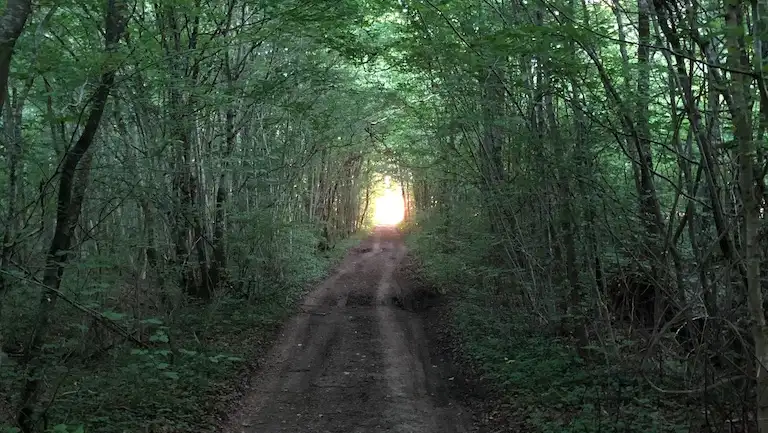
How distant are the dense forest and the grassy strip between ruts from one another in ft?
0.13

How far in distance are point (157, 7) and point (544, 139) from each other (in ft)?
16.3

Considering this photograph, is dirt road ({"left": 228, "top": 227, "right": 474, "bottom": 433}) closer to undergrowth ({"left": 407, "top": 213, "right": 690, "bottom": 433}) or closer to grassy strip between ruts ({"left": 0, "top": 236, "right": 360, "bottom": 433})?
grassy strip between ruts ({"left": 0, "top": 236, "right": 360, "bottom": 433})

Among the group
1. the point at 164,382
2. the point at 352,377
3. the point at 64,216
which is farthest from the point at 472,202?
the point at 64,216

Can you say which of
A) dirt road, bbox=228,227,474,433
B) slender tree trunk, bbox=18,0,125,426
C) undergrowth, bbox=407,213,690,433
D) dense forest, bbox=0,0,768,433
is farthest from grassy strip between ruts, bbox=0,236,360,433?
undergrowth, bbox=407,213,690,433

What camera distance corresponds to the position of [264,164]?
12219 mm

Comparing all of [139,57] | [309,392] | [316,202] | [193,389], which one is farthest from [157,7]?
[316,202]

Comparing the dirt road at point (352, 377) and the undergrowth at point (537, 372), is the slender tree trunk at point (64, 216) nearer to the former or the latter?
the dirt road at point (352, 377)

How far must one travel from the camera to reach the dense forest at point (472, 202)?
434 cm

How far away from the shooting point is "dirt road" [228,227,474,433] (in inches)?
263

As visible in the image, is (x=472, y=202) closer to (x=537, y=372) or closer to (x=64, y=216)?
(x=537, y=372)

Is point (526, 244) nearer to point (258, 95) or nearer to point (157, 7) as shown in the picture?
point (258, 95)

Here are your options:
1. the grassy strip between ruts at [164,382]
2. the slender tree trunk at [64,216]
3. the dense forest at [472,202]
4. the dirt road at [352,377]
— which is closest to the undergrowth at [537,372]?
the dense forest at [472,202]

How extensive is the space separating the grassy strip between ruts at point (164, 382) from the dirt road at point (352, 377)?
387 millimetres

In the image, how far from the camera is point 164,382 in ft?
22.7
